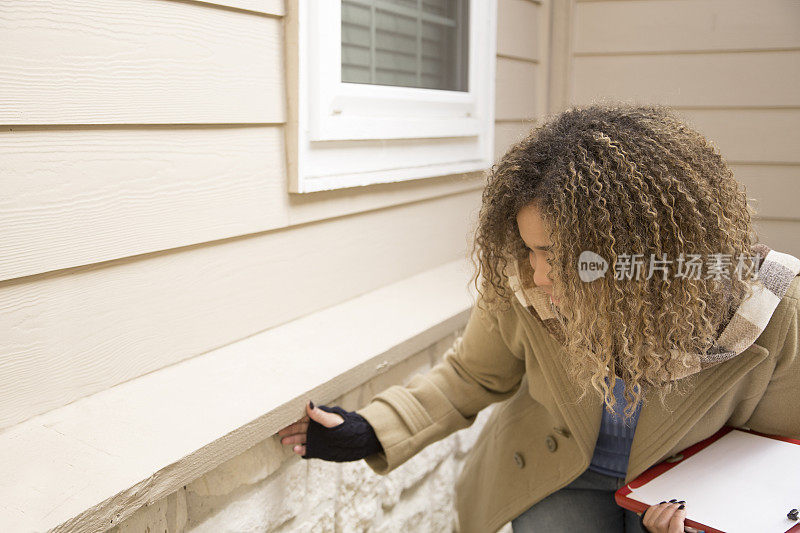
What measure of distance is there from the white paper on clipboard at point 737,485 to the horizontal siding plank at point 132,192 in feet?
3.49

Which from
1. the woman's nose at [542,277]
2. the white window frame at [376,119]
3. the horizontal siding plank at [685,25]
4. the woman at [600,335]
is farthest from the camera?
the horizontal siding plank at [685,25]

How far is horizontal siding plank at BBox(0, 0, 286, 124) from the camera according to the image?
50.3 inches

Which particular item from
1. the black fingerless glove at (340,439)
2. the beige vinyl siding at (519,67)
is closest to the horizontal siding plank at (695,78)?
the beige vinyl siding at (519,67)

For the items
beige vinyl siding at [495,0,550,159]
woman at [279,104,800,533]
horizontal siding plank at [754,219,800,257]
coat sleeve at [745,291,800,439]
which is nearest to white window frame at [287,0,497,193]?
beige vinyl siding at [495,0,550,159]

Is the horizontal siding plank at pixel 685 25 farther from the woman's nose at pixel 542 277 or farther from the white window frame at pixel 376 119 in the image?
the woman's nose at pixel 542 277

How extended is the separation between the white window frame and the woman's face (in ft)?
2.28

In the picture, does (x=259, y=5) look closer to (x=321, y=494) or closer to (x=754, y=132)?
(x=321, y=494)

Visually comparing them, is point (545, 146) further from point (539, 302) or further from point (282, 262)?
point (282, 262)

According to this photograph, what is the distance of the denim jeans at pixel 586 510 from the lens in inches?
68.4

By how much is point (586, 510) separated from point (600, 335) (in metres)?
0.58

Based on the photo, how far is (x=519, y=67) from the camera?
10.0 feet

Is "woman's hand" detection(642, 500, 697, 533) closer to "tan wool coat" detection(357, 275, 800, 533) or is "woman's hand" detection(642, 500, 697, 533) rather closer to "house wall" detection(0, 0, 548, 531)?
"tan wool coat" detection(357, 275, 800, 533)

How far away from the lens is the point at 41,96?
1.30 meters

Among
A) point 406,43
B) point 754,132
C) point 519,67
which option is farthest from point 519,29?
point 754,132
